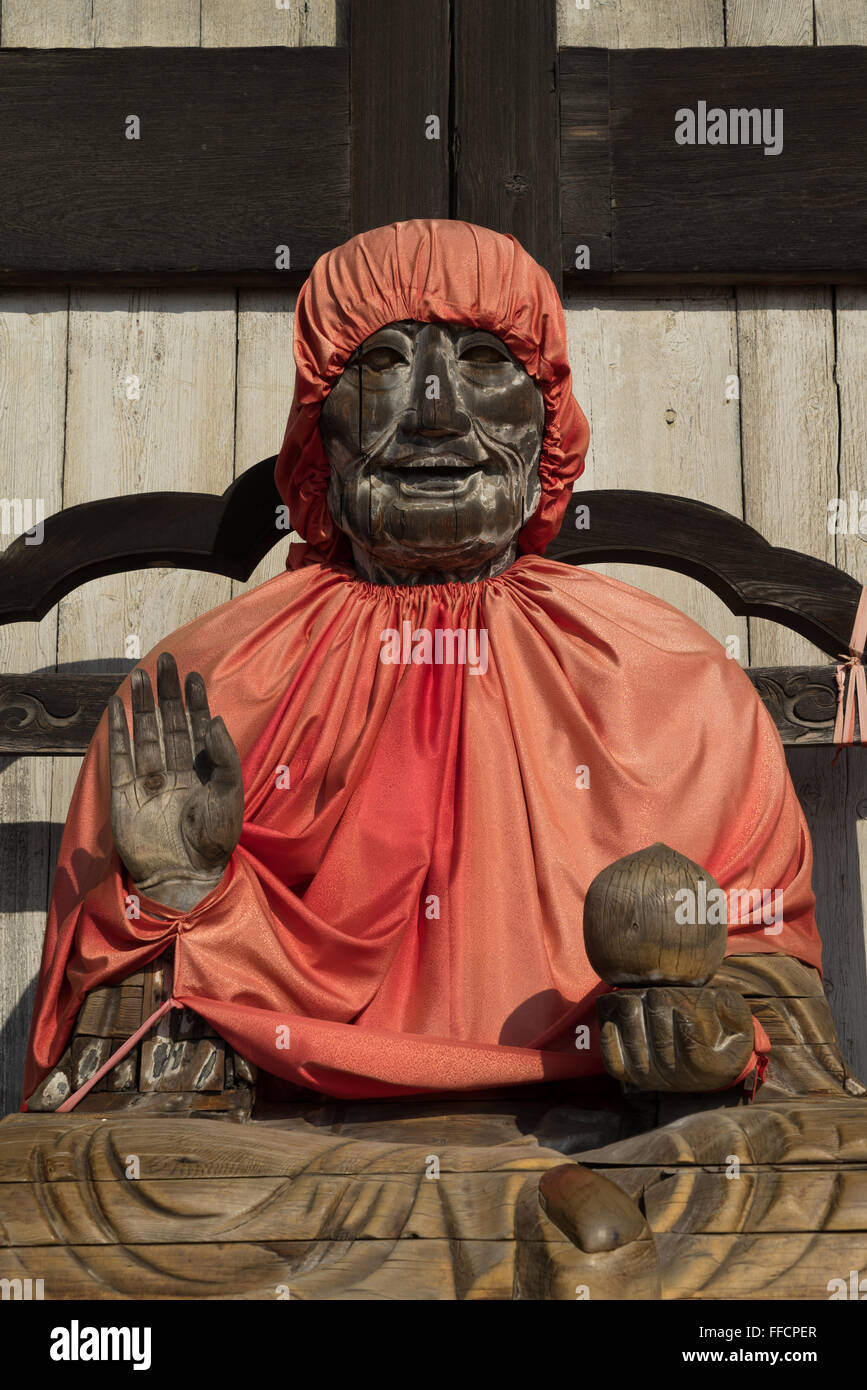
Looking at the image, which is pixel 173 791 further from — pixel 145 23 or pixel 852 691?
pixel 145 23

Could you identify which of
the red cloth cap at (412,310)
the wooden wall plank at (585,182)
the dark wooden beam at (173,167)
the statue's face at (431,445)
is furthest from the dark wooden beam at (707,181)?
the statue's face at (431,445)

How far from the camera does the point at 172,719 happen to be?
2.92 m

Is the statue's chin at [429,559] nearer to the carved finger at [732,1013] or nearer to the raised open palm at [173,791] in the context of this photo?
the raised open palm at [173,791]

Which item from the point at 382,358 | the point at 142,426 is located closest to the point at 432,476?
the point at 382,358

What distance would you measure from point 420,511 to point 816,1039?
3.50ft

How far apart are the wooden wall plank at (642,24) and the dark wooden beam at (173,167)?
1.87 feet

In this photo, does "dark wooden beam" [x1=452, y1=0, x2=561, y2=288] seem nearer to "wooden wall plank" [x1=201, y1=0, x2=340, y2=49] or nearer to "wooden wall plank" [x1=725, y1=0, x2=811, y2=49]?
"wooden wall plank" [x1=201, y1=0, x2=340, y2=49]

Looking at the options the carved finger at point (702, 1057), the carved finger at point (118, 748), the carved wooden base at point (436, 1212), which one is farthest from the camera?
the carved finger at point (118, 748)

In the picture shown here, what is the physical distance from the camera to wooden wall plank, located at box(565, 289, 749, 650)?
4.24 meters

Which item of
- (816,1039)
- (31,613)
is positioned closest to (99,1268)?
(816,1039)

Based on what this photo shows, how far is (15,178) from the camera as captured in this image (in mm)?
4215

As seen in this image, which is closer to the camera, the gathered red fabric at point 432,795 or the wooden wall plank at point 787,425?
the gathered red fabric at point 432,795

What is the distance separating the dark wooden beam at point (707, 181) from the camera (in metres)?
4.20

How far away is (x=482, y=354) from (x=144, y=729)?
924 millimetres
